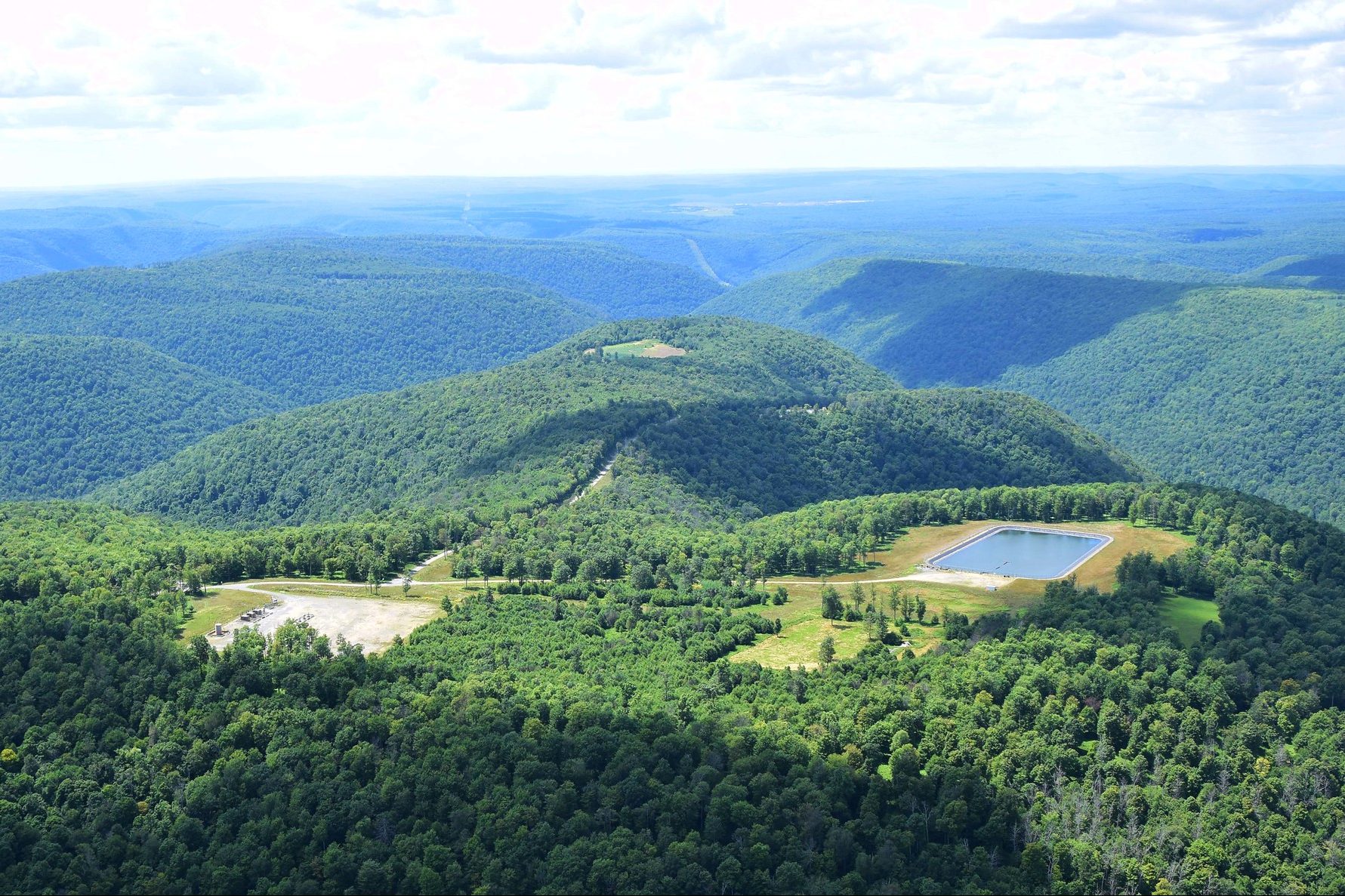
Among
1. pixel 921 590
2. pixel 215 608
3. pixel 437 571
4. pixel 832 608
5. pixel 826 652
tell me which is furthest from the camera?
pixel 437 571

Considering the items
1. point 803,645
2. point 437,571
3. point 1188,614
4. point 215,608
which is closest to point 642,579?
point 803,645

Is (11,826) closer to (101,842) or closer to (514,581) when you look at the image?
(101,842)

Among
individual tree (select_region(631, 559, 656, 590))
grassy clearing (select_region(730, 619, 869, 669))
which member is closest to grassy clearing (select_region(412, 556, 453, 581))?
individual tree (select_region(631, 559, 656, 590))

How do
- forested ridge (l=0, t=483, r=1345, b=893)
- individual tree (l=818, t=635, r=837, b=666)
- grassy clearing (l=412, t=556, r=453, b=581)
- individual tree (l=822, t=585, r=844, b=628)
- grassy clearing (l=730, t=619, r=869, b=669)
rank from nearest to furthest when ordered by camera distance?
forested ridge (l=0, t=483, r=1345, b=893), individual tree (l=818, t=635, r=837, b=666), grassy clearing (l=730, t=619, r=869, b=669), individual tree (l=822, t=585, r=844, b=628), grassy clearing (l=412, t=556, r=453, b=581)

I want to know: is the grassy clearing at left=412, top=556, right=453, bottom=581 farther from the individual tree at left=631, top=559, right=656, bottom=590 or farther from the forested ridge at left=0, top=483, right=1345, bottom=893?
the forested ridge at left=0, top=483, right=1345, bottom=893

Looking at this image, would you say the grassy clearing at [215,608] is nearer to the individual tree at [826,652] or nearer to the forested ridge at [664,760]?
the forested ridge at [664,760]

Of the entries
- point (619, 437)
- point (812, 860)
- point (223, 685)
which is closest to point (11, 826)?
point (223, 685)

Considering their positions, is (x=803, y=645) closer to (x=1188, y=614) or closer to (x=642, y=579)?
(x=642, y=579)
